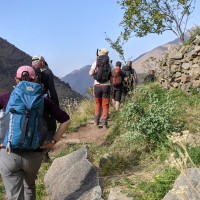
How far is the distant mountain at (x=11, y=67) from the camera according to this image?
51019 mm

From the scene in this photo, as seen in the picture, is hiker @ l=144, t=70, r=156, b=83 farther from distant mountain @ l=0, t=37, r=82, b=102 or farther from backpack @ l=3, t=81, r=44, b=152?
distant mountain @ l=0, t=37, r=82, b=102

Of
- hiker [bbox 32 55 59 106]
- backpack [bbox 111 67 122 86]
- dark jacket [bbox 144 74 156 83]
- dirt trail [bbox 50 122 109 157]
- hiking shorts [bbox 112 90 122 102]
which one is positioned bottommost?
dirt trail [bbox 50 122 109 157]

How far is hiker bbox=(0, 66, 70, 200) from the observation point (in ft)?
12.7

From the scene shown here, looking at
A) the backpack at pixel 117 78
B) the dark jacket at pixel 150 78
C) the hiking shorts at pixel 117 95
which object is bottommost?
the dark jacket at pixel 150 78

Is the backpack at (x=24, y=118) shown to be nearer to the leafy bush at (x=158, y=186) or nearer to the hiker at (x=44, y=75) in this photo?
the leafy bush at (x=158, y=186)

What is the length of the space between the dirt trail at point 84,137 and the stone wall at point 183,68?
2254mm

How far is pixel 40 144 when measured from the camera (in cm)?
408

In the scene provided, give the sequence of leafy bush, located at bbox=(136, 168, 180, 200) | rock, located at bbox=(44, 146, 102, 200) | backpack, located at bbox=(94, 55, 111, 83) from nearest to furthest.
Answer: leafy bush, located at bbox=(136, 168, 180, 200) < rock, located at bbox=(44, 146, 102, 200) < backpack, located at bbox=(94, 55, 111, 83)

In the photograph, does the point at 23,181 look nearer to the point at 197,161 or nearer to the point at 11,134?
the point at 11,134

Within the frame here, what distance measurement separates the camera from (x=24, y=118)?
3857mm

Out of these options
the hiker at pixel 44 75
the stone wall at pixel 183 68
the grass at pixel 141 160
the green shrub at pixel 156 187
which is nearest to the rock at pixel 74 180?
the grass at pixel 141 160

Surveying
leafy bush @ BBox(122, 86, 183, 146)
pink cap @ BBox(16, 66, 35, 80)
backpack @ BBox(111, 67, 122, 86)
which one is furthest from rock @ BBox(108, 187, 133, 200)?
backpack @ BBox(111, 67, 122, 86)

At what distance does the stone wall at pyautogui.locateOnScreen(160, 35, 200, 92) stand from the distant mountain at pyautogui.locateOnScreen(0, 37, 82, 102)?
38101mm

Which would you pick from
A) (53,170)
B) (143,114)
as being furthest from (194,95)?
(53,170)
